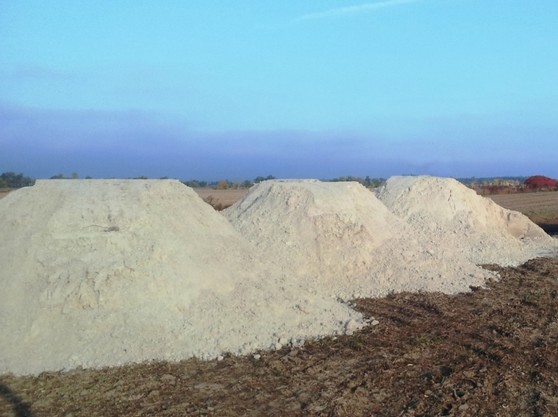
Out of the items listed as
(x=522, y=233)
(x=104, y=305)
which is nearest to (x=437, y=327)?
(x=104, y=305)

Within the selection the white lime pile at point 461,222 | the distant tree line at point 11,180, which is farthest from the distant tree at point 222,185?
the white lime pile at point 461,222

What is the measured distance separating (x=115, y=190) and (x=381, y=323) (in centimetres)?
418

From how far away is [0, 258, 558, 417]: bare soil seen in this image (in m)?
5.12

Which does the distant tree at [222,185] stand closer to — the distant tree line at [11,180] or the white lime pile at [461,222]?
the distant tree line at [11,180]

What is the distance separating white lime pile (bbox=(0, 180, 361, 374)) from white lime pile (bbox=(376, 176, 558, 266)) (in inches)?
197

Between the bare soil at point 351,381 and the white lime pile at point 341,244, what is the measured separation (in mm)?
2148

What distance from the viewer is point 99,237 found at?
7.58 m

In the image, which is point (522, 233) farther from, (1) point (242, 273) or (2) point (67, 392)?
(2) point (67, 392)

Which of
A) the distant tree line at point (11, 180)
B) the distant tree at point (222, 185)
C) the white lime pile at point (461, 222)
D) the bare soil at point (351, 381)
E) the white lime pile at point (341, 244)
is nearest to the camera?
the bare soil at point (351, 381)

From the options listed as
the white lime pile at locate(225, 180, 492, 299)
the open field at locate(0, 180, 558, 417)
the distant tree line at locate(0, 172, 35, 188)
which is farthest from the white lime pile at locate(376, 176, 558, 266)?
the distant tree line at locate(0, 172, 35, 188)

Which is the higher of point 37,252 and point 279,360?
point 37,252

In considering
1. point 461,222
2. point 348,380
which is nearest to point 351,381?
point 348,380

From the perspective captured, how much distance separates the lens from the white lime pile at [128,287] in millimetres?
6566

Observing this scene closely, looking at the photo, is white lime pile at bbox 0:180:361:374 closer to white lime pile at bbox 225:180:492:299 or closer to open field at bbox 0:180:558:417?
open field at bbox 0:180:558:417
